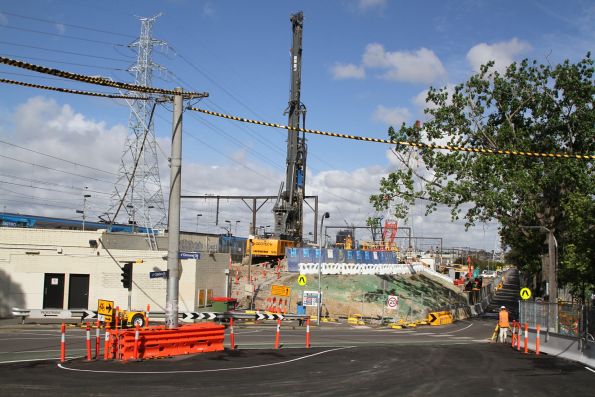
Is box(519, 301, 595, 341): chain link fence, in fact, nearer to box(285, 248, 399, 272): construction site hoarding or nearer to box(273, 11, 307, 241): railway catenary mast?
box(285, 248, 399, 272): construction site hoarding

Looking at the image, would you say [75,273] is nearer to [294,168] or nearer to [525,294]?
[525,294]

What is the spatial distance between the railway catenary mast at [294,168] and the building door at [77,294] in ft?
86.8

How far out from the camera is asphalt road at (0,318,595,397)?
40.6 feet

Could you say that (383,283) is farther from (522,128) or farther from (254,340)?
(254,340)

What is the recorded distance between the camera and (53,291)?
34.1m

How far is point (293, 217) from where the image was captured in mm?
60156

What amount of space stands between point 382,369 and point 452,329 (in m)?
24.0

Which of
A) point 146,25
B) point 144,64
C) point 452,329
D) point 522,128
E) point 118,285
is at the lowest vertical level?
point 452,329

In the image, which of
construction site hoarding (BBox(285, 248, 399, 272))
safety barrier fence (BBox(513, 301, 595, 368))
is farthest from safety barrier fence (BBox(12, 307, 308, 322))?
construction site hoarding (BBox(285, 248, 399, 272))

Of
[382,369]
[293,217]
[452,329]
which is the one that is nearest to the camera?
[382,369]

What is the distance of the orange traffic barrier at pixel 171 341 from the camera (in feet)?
54.7

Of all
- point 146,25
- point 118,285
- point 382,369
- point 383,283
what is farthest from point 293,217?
point 382,369

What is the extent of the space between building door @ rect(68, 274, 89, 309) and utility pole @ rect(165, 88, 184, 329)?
1835 cm

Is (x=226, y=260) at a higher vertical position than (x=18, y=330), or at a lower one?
higher
